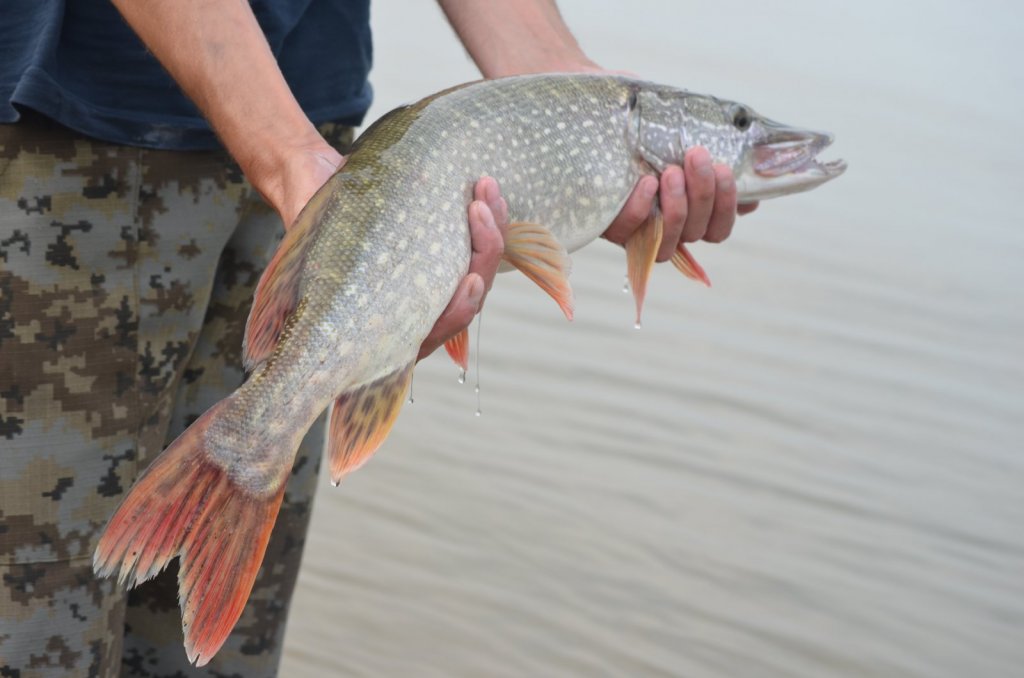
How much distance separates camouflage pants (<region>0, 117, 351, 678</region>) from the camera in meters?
2.14

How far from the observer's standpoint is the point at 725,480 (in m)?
5.06

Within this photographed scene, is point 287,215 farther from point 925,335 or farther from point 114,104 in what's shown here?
point 925,335

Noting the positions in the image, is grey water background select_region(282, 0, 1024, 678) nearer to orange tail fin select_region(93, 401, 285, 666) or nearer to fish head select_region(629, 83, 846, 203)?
fish head select_region(629, 83, 846, 203)

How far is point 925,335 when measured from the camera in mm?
6547

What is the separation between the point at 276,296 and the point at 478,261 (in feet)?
1.21

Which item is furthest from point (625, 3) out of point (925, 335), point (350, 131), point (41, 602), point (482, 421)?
point (41, 602)

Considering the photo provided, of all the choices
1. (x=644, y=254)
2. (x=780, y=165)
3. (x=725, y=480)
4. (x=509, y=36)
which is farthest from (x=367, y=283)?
(x=725, y=480)

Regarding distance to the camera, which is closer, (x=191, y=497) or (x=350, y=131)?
(x=191, y=497)

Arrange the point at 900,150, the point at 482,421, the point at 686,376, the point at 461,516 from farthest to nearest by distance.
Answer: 1. the point at 900,150
2. the point at 686,376
3. the point at 482,421
4. the point at 461,516

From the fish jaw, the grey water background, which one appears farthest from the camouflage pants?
the grey water background

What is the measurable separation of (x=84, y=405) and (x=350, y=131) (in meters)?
0.81

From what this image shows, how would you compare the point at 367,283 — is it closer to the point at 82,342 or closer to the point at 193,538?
the point at 193,538

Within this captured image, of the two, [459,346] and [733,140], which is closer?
[459,346]

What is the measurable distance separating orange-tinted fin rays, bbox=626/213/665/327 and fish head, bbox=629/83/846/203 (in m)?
0.11
